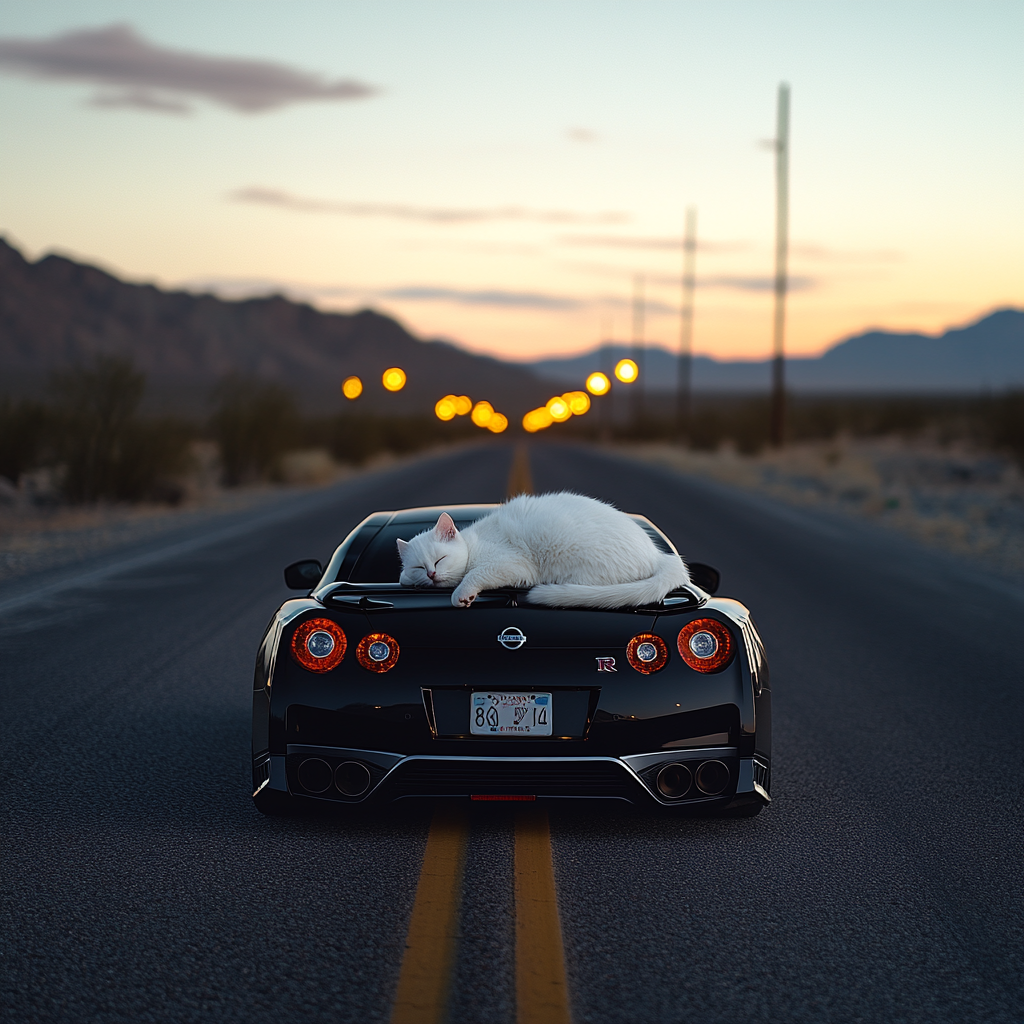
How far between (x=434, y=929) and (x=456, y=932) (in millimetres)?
78

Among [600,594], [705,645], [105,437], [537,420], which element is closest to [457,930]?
[600,594]

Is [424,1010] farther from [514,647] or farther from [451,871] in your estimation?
[514,647]

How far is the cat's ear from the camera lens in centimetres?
502

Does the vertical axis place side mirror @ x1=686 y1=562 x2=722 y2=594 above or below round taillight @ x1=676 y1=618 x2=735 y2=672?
above

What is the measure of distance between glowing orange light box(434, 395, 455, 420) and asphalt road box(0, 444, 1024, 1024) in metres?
2.21

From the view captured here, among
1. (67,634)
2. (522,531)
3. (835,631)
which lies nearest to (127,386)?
(67,634)

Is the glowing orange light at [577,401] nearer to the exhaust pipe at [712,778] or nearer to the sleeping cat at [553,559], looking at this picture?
the sleeping cat at [553,559]

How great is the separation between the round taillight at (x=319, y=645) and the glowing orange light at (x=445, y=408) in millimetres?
2912

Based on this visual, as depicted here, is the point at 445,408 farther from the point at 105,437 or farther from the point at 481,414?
the point at 105,437

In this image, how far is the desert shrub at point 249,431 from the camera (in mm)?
33562

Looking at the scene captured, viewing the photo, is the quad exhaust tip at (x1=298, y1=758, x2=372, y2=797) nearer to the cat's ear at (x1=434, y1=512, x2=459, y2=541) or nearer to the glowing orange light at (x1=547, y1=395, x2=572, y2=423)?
the cat's ear at (x1=434, y1=512, x2=459, y2=541)

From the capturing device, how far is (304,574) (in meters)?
5.74

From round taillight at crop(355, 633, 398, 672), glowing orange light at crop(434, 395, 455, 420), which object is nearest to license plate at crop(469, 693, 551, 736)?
round taillight at crop(355, 633, 398, 672)

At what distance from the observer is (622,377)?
7891 mm
